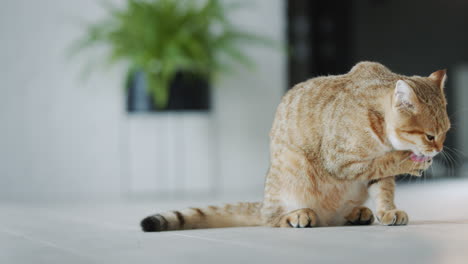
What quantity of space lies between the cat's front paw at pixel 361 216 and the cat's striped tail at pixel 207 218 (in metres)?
0.25

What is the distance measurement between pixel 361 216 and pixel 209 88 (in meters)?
1.96

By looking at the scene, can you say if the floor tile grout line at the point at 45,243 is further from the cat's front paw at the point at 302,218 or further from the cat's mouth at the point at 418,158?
the cat's mouth at the point at 418,158

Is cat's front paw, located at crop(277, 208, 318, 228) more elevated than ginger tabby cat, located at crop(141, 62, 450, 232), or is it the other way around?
ginger tabby cat, located at crop(141, 62, 450, 232)

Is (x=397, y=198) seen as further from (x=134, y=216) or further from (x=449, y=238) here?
(x=449, y=238)

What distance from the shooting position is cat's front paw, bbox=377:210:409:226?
4.64 ft

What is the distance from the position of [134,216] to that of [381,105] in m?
1.14

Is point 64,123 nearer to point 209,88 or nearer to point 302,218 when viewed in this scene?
point 209,88

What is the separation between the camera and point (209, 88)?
3.33 metres

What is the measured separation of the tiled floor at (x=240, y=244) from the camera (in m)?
1.02

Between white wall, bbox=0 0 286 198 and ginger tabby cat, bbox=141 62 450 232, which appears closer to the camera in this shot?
ginger tabby cat, bbox=141 62 450 232

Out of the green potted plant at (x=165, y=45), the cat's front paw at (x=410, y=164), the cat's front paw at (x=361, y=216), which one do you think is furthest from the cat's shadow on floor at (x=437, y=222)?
the green potted plant at (x=165, y=45)

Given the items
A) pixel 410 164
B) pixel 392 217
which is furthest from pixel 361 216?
pixel 410 164

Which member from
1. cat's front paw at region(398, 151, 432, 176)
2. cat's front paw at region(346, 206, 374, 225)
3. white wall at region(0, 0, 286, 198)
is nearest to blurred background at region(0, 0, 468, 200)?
white wall at region(0, 0, 286, 198)

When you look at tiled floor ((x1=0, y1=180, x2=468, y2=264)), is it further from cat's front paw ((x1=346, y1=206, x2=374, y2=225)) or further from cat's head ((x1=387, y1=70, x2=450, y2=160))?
cat's head ((x1=387, y1=70, x2=450, y2=160))
